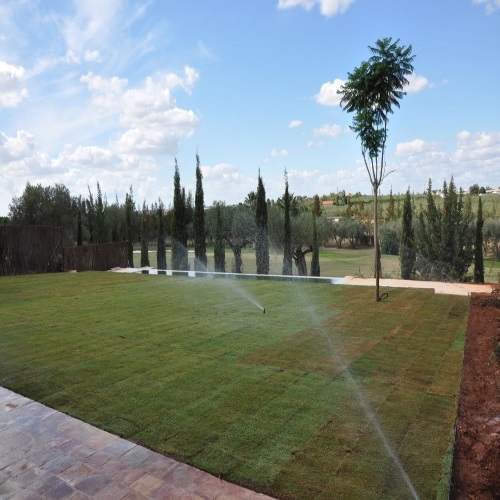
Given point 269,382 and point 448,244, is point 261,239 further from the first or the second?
point 269,382

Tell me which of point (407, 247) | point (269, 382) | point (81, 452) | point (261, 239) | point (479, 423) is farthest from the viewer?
point (261, 239)

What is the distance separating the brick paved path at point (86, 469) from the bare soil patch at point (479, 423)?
1338 millimetres

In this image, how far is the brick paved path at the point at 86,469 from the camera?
2.31 m

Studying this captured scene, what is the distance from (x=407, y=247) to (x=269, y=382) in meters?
15.1

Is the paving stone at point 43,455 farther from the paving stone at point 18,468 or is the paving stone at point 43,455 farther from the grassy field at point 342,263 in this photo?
the grassy field at point 342,263

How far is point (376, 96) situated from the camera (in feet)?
25.9

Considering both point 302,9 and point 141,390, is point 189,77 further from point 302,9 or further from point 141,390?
point 141,390

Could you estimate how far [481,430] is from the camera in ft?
9.95

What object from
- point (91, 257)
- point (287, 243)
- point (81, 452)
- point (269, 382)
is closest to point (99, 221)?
point (91, 257)

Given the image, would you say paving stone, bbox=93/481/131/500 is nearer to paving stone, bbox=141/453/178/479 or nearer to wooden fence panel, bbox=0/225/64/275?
paving stone, bbox=141/453/178/479

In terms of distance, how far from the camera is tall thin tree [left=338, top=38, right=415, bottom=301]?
7.52 m

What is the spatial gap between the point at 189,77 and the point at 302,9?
132 inches

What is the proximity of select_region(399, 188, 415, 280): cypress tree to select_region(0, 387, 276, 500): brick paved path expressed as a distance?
16.1 m

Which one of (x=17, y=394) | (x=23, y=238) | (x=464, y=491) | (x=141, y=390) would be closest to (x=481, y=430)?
(x=464, y=491)
